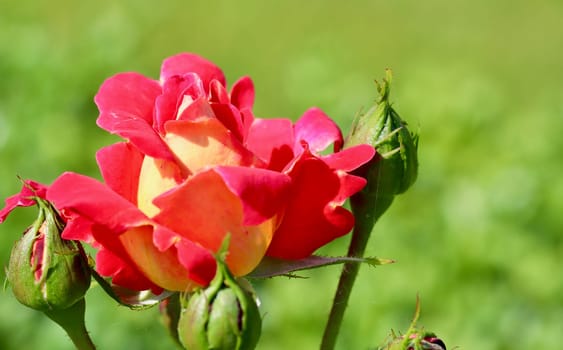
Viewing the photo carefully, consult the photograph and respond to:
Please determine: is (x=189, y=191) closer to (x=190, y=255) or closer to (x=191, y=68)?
(x=190, y=255)

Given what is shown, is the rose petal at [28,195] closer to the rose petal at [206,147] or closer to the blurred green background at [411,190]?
the rose petal at [206,147]

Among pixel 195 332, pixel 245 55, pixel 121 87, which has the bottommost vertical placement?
pixel 245 55

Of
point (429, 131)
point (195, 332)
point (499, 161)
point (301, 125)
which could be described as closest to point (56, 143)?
point (429, 131)

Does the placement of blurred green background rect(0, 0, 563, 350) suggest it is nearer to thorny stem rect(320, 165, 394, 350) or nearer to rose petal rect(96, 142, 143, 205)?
thorny stem rect(320, 165, 394, 350)

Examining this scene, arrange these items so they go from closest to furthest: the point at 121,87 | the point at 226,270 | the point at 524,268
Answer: the point at 226,270
the point at 121,87
the point at 524,268

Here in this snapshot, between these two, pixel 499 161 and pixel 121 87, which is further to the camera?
pixel 499 161

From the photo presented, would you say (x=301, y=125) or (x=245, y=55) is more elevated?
(x=301, y=125)

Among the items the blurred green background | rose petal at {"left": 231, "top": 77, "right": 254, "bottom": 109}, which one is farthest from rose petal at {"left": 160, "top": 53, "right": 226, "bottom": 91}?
the blurred green background

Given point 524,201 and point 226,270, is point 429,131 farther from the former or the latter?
point 226,270
